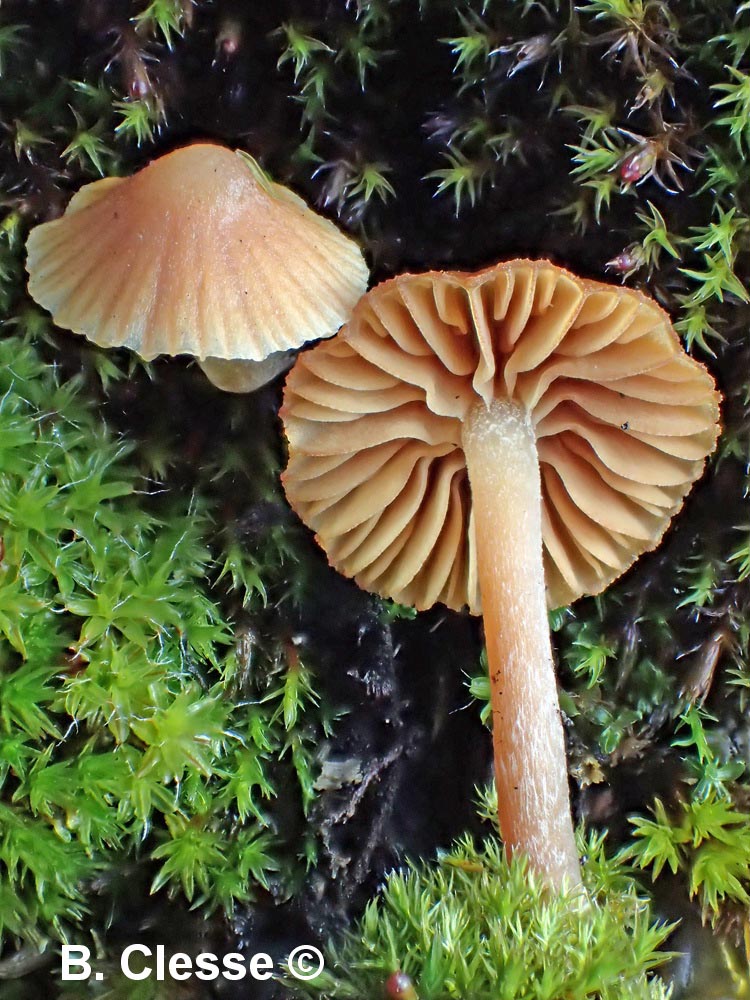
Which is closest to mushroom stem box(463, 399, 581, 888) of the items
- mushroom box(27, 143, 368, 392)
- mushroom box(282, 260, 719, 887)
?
mushroom box(282, 260, 719, 887)

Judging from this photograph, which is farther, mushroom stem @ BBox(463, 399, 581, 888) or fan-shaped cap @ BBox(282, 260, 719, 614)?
mushroom stem @ BBox(463, 399, 581, 888)

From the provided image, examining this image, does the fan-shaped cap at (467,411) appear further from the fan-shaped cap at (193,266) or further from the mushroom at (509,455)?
the fan-shaped cap at (193,266)

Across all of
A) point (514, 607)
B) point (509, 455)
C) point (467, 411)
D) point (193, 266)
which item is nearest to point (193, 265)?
point (193, 266)

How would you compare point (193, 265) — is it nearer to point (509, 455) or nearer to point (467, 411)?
point (467, 411)

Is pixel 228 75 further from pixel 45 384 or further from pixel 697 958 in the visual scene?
pixel 697 958

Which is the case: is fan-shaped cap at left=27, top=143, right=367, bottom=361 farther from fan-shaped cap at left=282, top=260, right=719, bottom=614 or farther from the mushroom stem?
the mushroom stem

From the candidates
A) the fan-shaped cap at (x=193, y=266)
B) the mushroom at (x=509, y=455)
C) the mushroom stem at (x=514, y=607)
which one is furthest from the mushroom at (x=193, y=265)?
the mushroom stem at (x=514, y=607)

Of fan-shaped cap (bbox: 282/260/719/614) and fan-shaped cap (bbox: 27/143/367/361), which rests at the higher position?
fan-shaped cap (bbox: 27/143/367/361)
